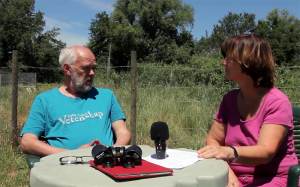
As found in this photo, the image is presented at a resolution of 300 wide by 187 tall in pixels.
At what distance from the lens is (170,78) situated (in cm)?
710

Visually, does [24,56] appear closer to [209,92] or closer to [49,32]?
[49,32]

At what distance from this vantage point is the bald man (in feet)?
7.89

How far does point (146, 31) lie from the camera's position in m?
42.2

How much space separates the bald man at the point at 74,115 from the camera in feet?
7.89

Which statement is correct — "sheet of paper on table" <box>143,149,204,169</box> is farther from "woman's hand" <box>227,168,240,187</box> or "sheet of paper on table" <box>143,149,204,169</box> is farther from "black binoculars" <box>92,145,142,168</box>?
"woman's hand" <box>227,168,240,187</box>

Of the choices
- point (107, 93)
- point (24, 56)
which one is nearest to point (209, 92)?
point (107, 93)

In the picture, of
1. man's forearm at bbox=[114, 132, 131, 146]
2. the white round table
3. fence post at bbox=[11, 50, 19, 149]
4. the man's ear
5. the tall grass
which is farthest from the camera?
fence post at bbox=[11, 50, 19, 149]

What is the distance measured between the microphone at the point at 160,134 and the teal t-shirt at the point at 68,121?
3.08 feet

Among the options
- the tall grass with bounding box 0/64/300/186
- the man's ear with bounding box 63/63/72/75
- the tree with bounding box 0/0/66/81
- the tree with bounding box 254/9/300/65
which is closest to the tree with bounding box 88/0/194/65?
the tree with bounding box 0/0/66/81

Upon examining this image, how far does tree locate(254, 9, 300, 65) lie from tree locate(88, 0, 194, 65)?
10598 mm

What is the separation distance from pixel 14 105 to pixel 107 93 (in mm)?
2812

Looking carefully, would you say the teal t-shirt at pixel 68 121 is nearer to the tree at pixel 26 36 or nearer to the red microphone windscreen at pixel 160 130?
the red microphone windscreen at pixel 160 130

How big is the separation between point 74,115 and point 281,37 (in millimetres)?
44008

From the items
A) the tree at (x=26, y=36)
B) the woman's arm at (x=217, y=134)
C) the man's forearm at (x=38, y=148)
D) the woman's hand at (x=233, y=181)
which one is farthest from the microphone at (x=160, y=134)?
the tree at (x=26, y=36)
